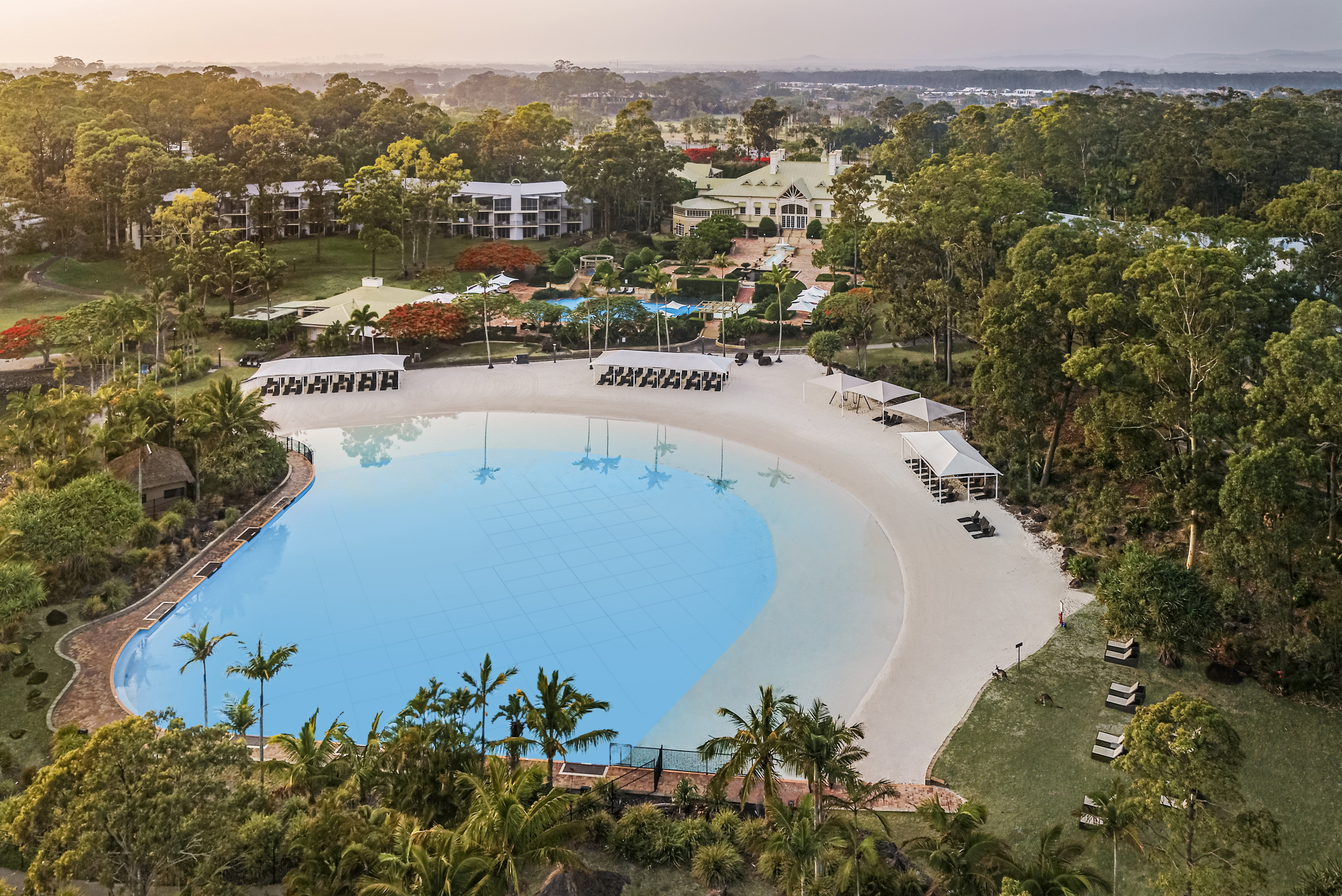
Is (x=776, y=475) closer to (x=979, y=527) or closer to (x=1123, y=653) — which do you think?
(x=979, y=527)

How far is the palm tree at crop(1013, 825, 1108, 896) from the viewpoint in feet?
45.2

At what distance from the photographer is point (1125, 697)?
69.7 ft

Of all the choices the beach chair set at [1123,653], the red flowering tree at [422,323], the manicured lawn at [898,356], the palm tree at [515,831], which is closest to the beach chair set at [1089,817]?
the beach chair set at [1123,653]

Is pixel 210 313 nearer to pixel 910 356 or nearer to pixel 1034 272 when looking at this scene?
pixel 910 356

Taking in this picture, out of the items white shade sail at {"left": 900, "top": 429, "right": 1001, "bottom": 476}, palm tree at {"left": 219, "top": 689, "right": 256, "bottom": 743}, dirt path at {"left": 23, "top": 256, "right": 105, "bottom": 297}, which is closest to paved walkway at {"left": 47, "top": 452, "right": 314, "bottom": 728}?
palm tree at {"left": 219, "top": 689, "right": 256, "bottom": 743}

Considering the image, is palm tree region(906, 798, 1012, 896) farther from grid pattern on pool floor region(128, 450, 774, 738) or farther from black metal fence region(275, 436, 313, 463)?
black metal fence region(275, 436, 313, 463)

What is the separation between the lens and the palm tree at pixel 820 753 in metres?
16.1

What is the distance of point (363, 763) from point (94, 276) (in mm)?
51112

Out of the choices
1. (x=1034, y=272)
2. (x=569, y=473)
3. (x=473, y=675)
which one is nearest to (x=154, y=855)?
(x=473, y=675)

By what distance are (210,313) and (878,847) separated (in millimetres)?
46391

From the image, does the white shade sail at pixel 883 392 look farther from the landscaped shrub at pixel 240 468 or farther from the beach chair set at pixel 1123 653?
the landscaped shrub at pixel 240 468

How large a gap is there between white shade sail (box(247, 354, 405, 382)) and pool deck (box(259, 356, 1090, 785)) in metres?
1.11

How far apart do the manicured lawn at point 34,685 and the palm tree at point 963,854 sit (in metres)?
16.5

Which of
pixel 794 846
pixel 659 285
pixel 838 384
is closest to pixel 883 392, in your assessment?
pixel 838 384
